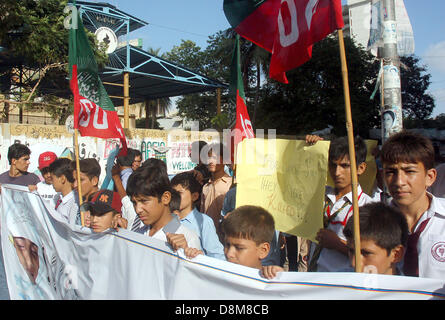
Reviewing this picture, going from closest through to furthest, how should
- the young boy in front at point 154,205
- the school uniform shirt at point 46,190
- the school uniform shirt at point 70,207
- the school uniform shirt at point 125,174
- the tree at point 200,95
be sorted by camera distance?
1. the young boy in front at point 154,205
2. the school uniform shirt at point 70,207
3. the school uniform shirt at point 46,190
4. the school uniform shirt at point 125,174
5. the tree at point 200,95

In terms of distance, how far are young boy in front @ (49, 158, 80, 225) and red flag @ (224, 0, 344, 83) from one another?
219 centimetres

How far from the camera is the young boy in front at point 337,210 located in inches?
81.5

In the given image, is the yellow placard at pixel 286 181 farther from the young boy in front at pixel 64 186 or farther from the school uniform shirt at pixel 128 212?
the young boy in front at pixel 64 186

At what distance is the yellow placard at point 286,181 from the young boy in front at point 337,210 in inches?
4.7

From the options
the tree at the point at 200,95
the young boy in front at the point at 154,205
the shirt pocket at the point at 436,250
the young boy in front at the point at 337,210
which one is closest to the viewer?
the shirt pocket at the point at 436,250

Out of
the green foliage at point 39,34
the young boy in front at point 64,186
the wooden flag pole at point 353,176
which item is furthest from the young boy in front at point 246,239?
the green foliage at point 39,34

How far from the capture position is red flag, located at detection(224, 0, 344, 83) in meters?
1.96

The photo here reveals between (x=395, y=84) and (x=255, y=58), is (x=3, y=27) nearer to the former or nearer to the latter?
(x=395, y=84)

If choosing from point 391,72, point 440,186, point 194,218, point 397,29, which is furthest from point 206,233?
point 397,29

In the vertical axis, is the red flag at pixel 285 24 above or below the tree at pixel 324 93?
below

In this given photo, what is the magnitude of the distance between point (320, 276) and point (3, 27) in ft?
33.8

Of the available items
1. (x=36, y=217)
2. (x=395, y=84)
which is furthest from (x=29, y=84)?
(x=395, y=84)

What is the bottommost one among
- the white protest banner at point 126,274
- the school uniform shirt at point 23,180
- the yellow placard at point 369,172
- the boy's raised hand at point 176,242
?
the white protest banner at point 126,274

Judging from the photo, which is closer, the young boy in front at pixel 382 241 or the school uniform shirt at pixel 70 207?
the young boy in front at pixel 382 241
